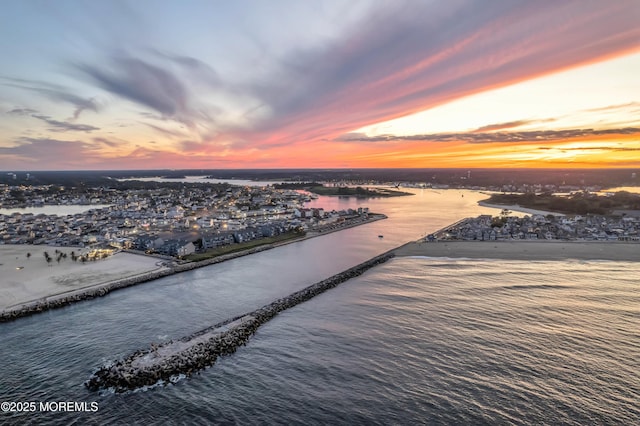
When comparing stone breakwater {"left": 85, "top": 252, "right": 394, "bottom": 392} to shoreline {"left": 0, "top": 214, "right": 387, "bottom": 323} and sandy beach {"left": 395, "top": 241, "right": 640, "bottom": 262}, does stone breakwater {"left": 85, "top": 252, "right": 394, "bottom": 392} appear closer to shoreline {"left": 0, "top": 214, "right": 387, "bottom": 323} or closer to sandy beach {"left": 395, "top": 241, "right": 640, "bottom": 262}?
shoreline {"left": 0, "top": 214, "right": 387, "bottom": 323}

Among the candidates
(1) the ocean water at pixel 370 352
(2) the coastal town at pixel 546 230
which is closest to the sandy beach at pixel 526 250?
(2) the coastal town at pixel 546 230

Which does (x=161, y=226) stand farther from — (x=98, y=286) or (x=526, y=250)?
(x=526, y=250)

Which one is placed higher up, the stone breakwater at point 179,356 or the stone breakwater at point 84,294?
the stone breakwater at point 84,294

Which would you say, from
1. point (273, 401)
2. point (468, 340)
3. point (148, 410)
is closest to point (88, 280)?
point (148, 410)

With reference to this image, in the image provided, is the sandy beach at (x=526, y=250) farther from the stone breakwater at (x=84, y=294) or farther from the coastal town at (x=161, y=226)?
the stone breakwater at (x=84, y=294)

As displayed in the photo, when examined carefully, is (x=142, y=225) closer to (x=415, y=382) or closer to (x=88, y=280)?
(x=88, y=280)

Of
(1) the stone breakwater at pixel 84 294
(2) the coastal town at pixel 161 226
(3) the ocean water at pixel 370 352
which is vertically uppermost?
(2) the coastal town at pixel 161 226

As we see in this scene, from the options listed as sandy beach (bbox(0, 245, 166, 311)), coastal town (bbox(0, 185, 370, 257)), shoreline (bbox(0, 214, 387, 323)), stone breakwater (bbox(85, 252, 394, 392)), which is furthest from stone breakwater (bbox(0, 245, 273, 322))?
stone breakwater (bbox(85, 252, 394, 392))
